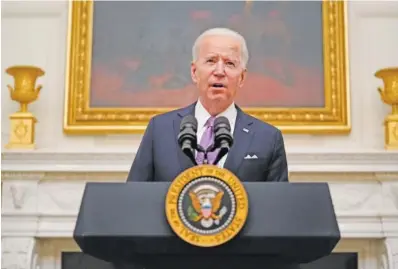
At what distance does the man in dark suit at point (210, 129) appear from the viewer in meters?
1.84

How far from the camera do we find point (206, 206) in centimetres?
146

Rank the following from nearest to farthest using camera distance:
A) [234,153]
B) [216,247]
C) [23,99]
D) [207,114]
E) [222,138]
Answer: [216,247] < [222,138] < [234,153] < [207,114] < [23,99]

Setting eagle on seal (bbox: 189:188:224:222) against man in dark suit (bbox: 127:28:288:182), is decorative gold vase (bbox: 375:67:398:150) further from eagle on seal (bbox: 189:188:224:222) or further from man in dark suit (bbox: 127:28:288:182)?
eagle on seal (bbox: 189:188:224:222)

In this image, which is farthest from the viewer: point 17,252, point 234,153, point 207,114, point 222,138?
point 17,252

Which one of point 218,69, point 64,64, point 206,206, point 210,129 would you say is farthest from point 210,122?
point 64,64

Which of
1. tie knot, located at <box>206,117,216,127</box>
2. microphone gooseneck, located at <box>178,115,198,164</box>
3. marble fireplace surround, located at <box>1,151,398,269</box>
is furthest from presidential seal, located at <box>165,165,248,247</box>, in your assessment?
marble fireplace surround, located at <box>1,151,398,269</box>

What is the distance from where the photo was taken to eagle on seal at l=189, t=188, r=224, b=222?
4.78 ft

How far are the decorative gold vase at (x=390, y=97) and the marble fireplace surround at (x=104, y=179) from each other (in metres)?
0.13

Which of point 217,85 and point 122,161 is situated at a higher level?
point 217,85

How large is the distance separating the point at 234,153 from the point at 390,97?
102 inches

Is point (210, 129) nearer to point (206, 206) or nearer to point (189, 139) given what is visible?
point (189, 139)

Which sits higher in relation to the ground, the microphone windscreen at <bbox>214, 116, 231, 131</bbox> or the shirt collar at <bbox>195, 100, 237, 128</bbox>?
the shirt collar at <bbox>195, 100, 237, 128</bbox>

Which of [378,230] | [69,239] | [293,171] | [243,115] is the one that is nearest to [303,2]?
[293,171]

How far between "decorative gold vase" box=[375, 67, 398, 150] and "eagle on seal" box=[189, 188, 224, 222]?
2.92 m
